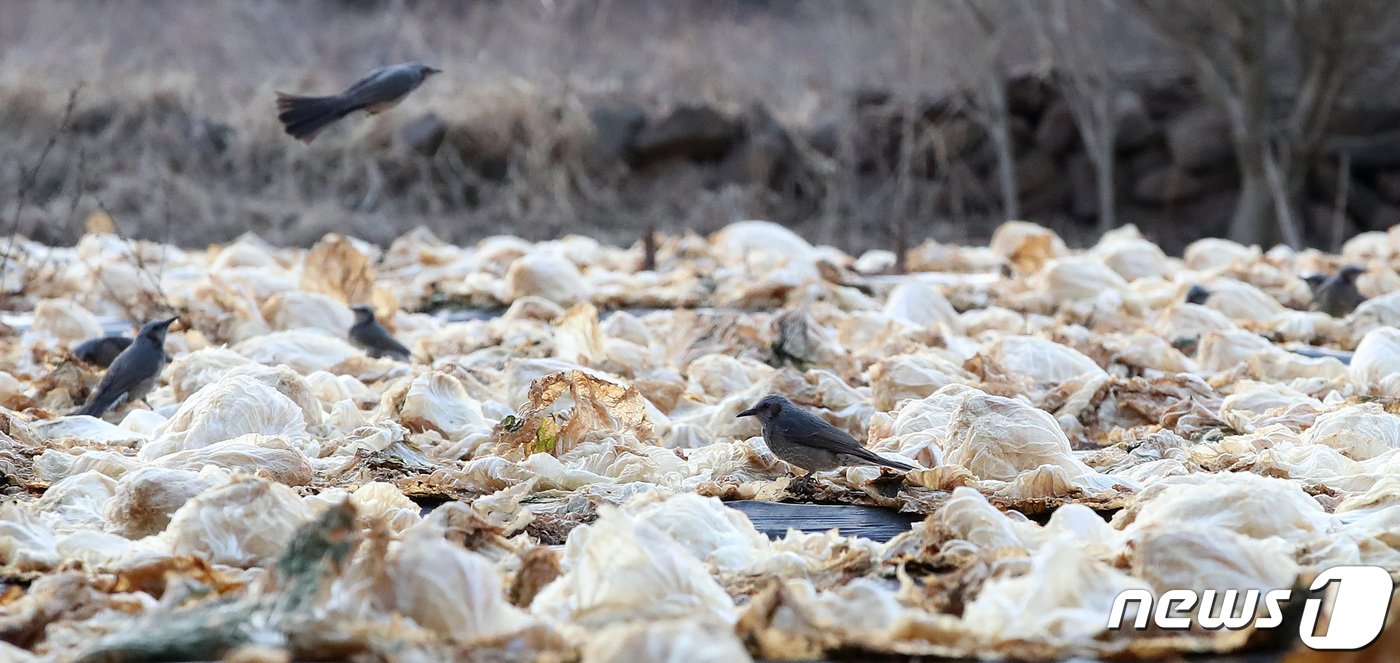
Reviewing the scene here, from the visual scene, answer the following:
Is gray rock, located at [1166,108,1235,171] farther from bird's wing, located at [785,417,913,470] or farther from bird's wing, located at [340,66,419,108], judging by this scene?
bird's wing, located at [785,417,913,470]

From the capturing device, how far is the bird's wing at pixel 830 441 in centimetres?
324

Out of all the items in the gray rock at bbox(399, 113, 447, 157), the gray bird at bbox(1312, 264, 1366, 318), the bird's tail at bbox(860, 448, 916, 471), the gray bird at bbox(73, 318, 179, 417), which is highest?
the bird's tail at bbox(860, 448, 916, 471)

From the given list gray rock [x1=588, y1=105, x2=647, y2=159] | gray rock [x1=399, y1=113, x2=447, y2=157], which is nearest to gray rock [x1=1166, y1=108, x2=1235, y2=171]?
gray rock [x1=588, y1=105, x2=647, y2=159]

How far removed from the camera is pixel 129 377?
4.14 metres

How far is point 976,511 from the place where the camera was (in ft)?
8.58

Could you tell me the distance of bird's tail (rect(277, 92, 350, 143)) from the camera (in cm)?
498

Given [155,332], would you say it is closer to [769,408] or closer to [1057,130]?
[769,408]

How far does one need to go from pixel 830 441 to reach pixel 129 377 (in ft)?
6.52

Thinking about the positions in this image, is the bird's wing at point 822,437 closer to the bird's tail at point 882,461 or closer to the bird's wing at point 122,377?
the bird's tail at point 882,461

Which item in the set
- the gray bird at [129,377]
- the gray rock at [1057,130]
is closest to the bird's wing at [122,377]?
the gray bird at [129,377]

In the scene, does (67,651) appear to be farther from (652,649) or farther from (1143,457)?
(1143,457)

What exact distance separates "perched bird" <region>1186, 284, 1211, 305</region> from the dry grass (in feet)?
27.8

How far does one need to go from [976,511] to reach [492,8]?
2181 cm

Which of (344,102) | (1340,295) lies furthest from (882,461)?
(1340,295)
